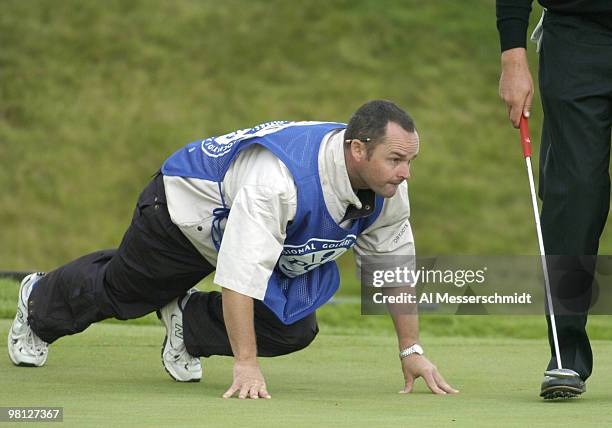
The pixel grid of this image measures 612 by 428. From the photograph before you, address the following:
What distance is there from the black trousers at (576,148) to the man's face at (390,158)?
0.44 m

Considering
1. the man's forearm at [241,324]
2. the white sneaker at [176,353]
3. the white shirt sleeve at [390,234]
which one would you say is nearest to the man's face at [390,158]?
the white shirt sleeve at [390,234]

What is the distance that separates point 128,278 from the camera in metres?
5.00

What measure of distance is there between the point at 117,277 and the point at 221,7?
13469 mm

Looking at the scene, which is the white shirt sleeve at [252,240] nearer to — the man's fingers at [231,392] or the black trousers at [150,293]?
the man's fingers at [231,392]

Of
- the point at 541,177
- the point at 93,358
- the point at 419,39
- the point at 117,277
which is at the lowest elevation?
the point at 419,39

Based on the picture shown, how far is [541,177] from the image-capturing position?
4.60 m

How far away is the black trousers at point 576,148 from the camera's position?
437 centimetres

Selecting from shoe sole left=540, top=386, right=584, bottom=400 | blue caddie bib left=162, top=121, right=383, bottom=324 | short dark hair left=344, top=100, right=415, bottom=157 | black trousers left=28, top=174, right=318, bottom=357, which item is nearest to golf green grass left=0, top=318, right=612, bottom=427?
shoe sole left=540, top=386, right=584, bottom=400

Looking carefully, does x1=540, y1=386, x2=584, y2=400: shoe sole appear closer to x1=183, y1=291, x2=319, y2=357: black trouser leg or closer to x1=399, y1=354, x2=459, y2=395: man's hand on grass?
x1=399, y1=354, x2=459, y2=395: man's hand on grass

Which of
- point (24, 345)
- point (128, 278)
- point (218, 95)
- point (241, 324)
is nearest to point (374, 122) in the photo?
point (241, 324)

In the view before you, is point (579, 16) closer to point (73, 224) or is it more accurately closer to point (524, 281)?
point (524, 281)

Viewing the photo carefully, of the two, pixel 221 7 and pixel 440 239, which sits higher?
pixel 221 7

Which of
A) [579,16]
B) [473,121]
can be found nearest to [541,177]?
[579,16]

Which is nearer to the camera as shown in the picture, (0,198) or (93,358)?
(93,358)
